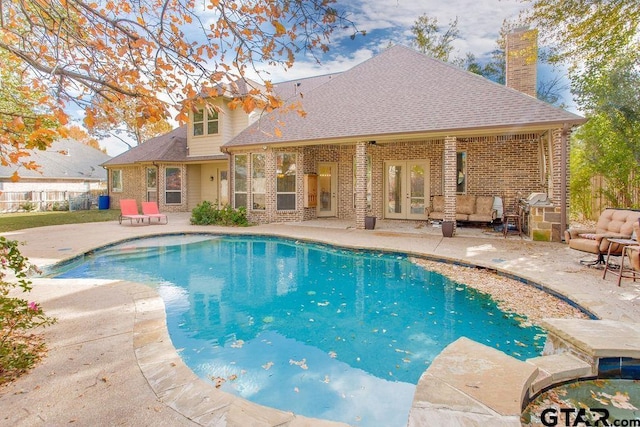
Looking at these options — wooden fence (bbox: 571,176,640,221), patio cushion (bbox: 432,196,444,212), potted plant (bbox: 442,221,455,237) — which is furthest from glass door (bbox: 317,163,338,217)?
wooden fence (bbox: 571,176,640,221)

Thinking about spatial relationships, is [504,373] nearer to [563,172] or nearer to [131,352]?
[131,352]

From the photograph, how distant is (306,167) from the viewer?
46.6ft

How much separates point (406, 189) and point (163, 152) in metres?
12.3

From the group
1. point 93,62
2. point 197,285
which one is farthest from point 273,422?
point 197,285

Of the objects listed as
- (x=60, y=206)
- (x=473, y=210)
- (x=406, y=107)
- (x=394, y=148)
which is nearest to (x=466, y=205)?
(x=473, y=210)

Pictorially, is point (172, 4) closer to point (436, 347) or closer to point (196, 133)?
point (436, 347)

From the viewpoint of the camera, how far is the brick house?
9.79 metres

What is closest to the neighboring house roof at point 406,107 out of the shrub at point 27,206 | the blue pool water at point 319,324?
the blue pool water at point 319,324

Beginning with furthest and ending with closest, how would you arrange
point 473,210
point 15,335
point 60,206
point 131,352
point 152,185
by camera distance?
point 60,206, point 152,185, point 473,210, point 15,335, point 131,352

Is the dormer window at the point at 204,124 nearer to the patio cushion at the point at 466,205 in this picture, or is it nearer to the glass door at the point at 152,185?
the glass door at the point at 152,185

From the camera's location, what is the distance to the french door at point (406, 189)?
1366 centimetres

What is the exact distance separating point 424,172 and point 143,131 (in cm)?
2895

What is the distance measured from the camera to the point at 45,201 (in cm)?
2184

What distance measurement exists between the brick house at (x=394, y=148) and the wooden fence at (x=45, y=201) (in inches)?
298
